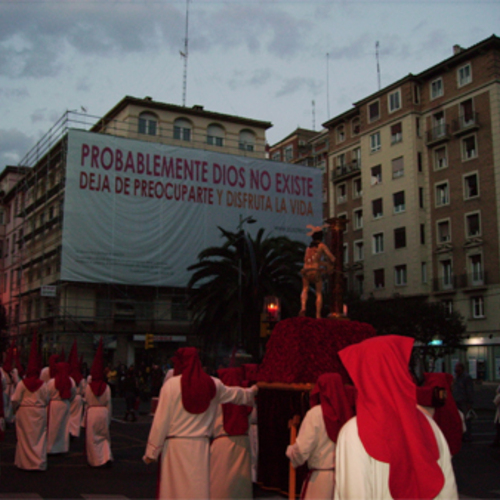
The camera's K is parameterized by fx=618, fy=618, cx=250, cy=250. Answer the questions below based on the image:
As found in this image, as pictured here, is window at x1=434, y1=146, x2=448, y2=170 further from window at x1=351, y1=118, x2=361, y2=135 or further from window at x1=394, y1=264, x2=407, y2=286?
window at x1=351, y1=118, x2=361, y2=135

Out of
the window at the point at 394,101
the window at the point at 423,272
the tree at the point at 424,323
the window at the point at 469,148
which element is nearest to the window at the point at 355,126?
the window at the point at 394,101

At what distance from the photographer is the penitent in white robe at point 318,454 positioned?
196 inches

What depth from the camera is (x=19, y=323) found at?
141 ft

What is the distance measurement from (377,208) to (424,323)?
663 inches

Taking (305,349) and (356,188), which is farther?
(356,188)

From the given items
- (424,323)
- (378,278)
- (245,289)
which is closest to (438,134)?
(378,278)

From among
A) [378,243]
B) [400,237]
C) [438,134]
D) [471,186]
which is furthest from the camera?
[378,243]

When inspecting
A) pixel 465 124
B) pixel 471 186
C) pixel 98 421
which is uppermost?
pixel 465 124

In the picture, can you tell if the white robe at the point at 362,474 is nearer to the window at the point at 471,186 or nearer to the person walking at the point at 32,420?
the person walking at the point at 32,420

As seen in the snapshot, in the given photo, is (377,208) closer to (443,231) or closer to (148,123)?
(443,231)

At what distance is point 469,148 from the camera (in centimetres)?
4009

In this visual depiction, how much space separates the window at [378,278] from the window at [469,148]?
1014cm

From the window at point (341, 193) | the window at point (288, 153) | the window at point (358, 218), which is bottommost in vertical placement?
the window at point (358, 218)

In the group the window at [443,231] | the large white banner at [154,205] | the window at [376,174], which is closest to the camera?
the large white banner at [154,205]
